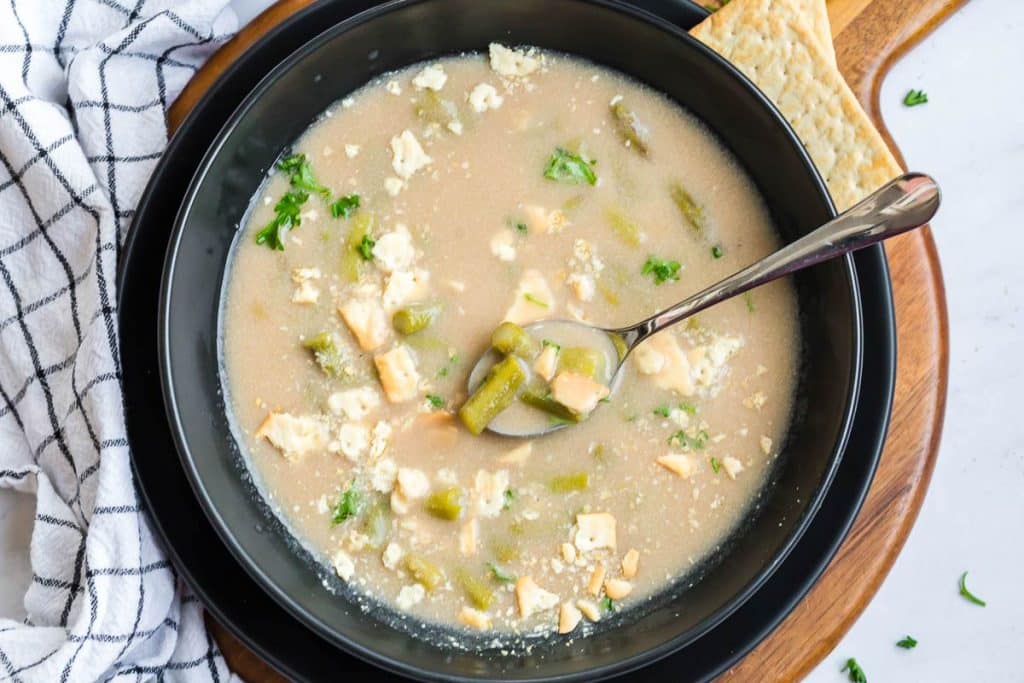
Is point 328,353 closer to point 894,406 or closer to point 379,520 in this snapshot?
point 379,520

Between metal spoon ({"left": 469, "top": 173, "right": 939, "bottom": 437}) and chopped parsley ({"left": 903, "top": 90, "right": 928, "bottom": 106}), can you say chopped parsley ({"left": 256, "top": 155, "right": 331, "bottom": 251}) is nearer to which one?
metal spoon ({"left": 469, "top": 173, "right": 939, "bottom": 437})

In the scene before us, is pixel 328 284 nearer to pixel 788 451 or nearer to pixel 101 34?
pixel 101 34

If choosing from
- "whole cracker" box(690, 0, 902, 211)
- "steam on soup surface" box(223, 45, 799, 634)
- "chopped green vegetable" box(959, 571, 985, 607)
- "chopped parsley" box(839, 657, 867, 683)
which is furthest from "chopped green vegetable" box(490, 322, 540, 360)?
"chopped green vegetable" box(959, 571, 985, 607)

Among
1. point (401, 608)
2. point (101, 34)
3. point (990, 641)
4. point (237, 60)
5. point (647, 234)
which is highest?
point (101, 34)

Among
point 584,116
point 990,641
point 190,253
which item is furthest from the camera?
point 990,641

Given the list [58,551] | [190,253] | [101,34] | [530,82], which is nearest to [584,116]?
[530,82]
